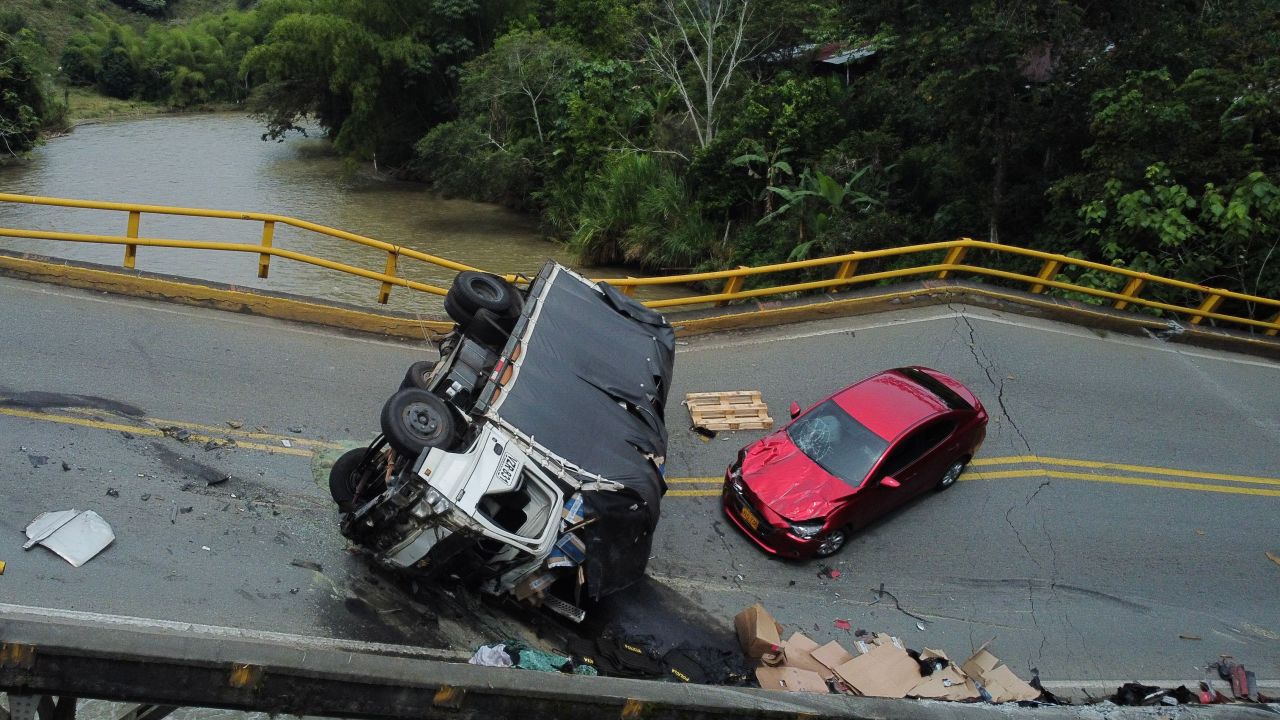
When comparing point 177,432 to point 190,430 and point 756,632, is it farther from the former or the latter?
point 756,632

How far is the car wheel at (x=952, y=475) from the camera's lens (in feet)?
32.4

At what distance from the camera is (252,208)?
104 ft

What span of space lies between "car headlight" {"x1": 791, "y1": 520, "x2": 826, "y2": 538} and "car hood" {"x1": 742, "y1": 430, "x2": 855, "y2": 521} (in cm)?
6

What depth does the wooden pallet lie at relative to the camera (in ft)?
34.6

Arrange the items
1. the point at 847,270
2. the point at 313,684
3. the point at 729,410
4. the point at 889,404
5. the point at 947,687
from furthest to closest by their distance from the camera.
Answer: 1. the point at 847,270
2. the point at 729,410
3. the point at 889,404
4. the point at 947,687
5. the point at 313,684

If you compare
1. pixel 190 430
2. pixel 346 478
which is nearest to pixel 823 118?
pixel 190 430

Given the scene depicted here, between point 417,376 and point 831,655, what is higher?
point 417,376

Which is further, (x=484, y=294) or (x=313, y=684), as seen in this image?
(x=484, y=294)

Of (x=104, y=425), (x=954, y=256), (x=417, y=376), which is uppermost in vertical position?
(x=954, y=256)

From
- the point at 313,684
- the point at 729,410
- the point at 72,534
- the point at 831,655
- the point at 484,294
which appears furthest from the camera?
the point at 729,410

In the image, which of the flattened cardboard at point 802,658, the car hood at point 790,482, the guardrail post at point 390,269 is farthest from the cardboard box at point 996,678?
the guardrail post at point 390,269

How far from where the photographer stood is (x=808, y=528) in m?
8.55

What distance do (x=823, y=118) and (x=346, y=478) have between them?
1959 cm

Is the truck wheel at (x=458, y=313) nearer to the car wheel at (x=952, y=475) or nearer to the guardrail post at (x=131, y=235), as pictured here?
the guardrail post at (x=131, y=235)
